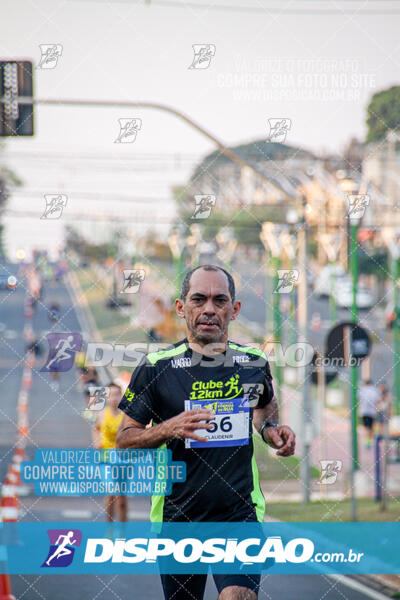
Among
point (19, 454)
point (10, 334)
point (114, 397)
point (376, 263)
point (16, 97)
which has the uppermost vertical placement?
point (376, 263)

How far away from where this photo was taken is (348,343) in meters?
11.7

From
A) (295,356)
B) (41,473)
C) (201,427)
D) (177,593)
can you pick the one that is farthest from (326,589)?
(295,356)

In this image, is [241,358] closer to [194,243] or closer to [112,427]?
[112,427]

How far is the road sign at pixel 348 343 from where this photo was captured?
11.6 m

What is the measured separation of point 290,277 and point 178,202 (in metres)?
6.60

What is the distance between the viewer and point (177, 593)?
4566mm

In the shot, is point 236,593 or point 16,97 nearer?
point 236,593

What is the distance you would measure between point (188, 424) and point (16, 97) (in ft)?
16.3

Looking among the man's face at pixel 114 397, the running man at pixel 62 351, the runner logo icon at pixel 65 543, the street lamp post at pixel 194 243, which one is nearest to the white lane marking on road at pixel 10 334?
the street lamp post at pixel 194 243

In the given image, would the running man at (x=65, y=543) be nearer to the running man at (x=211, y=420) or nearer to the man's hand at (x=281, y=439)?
the running man at (x=211, y=420)

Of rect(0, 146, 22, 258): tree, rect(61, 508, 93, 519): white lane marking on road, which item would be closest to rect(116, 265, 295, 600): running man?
rect(61, 508, 93, 519): white lane marking on road

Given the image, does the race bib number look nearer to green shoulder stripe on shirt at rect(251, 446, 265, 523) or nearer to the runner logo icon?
green shoulder stripe on shirt at rect(251, 446, 265, 523)

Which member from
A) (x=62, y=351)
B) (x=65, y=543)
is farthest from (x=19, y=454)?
(x=65, y=543)

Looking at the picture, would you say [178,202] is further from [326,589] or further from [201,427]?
[201,427]
